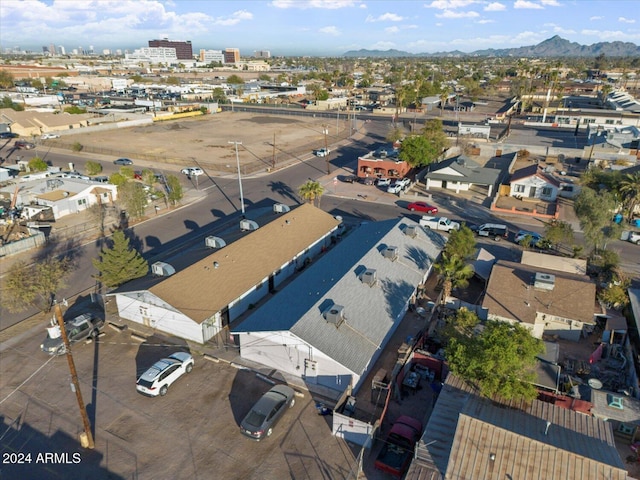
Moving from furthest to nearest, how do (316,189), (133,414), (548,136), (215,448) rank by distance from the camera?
(548,136) < (316,189) < (133,414) < (215,448)

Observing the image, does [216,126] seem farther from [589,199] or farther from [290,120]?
[589,199]

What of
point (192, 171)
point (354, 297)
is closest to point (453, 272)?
point (354, 297)

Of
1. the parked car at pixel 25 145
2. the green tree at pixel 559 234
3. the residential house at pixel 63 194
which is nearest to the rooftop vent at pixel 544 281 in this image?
the green tree at pixel 559 234

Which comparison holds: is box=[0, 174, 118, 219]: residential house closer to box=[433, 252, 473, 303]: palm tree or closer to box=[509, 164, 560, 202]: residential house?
box=[433, 252, 473, 303]: palm tree

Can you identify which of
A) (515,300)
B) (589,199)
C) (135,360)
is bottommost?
(135,360)

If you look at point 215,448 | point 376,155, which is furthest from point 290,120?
point 215,448

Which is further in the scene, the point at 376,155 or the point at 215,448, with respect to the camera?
the point at 376,155

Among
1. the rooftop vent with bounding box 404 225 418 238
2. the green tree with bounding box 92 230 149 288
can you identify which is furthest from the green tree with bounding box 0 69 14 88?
the rooftop vent with bounding box 404 225 418 238

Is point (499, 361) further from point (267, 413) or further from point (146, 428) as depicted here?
point (146, 428)
